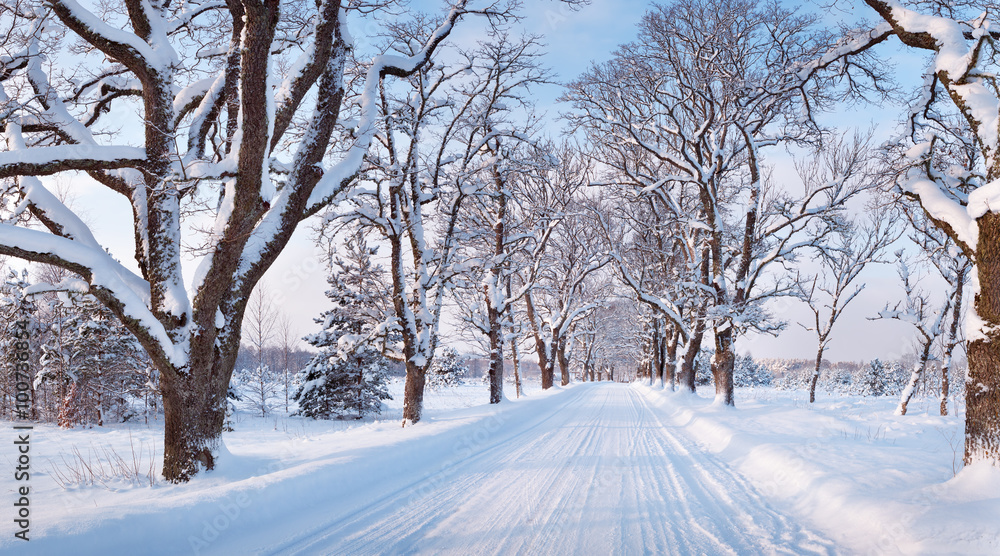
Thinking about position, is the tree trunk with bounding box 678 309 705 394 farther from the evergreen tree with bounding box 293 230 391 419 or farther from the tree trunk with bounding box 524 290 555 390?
the evergreen tree with bounding box 293 230 391 419

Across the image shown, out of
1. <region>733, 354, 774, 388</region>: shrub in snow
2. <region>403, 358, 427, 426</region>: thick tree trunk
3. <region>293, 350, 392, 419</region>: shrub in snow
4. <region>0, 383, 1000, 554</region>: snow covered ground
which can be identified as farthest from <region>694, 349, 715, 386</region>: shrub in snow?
<region>403, 358, 427, 426</region>: thick tree trunk

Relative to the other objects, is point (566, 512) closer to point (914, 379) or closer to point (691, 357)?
point (914, 379)

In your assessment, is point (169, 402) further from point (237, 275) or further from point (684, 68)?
point (684, 68)

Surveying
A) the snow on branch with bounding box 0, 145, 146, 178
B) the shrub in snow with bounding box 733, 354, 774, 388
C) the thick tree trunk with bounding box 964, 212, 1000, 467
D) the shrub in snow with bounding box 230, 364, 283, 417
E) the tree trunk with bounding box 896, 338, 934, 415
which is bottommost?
the shrub in snow with bounding box 733, 354, 774, 388

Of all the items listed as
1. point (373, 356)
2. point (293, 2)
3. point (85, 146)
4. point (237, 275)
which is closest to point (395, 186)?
point (293, 2)

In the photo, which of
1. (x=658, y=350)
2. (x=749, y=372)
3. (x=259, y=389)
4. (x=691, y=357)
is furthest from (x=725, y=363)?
(x=749, y=372)

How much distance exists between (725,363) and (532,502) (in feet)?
36.3

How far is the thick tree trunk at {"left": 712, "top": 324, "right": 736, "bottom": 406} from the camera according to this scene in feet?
43.1

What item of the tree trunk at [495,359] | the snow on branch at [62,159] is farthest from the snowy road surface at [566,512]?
the tree trunk at [495,359]

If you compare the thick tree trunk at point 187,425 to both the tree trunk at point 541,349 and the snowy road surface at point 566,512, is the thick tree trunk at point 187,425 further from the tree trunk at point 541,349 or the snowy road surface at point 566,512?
the tree trunk at point 541,349

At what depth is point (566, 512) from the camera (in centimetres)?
424

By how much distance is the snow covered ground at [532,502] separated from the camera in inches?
135

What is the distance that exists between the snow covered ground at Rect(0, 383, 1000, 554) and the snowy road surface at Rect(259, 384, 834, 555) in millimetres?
22

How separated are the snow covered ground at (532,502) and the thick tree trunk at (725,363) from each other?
19.2 feet
